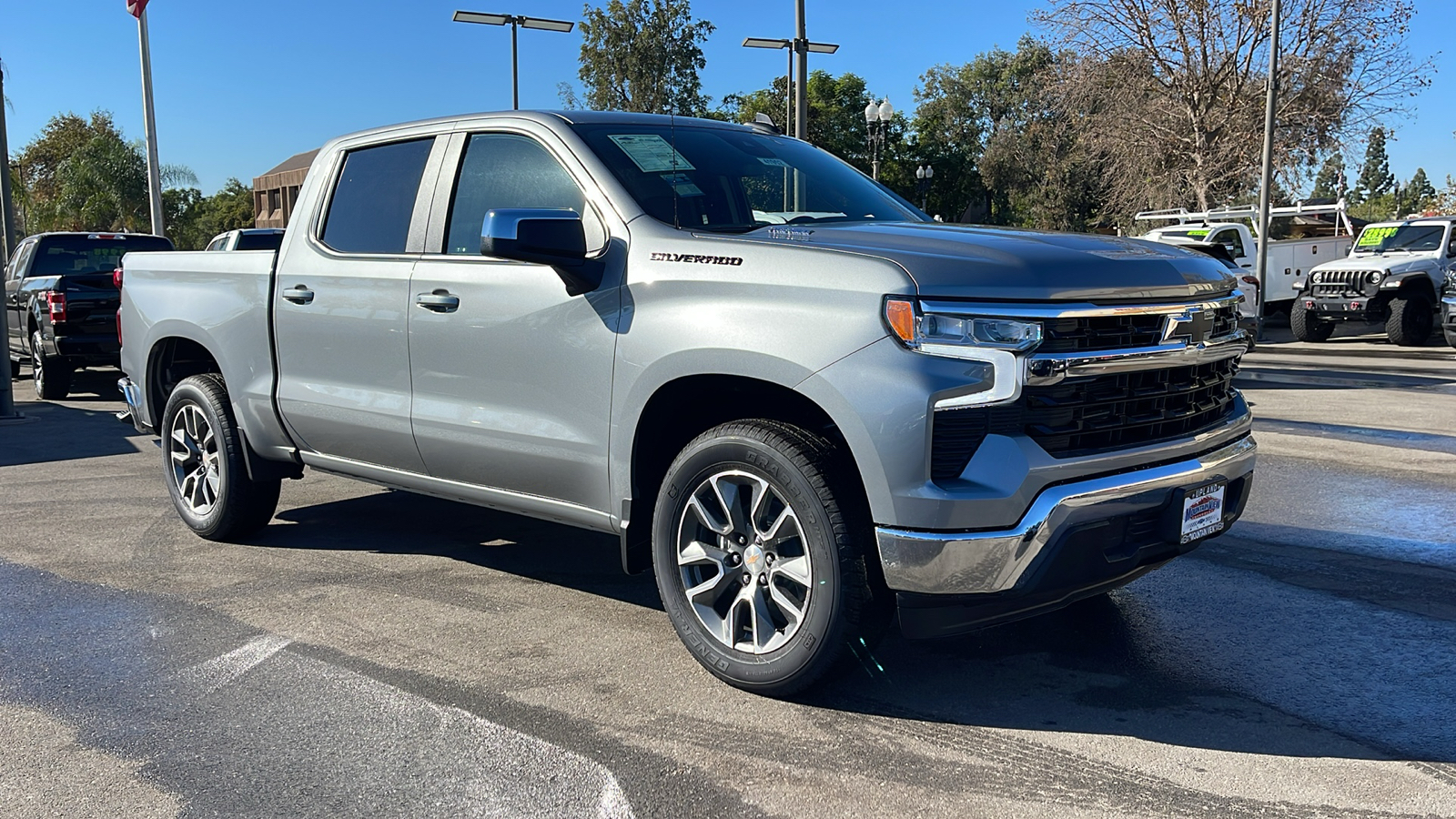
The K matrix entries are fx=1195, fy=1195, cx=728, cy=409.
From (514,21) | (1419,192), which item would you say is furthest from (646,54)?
(1419,192)

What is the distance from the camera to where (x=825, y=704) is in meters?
3.78

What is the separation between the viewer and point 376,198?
5.14 m

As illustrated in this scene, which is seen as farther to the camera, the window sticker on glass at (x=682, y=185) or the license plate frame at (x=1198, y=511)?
the window sticker on glass at (x=682, y=185)

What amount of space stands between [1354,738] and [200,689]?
361cm

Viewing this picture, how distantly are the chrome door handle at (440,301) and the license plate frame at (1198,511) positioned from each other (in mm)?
2648

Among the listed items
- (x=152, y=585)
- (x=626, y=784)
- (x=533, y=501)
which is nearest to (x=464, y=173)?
(x=533, y=501)

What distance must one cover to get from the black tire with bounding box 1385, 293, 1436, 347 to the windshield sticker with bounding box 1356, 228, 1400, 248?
62.1 inches

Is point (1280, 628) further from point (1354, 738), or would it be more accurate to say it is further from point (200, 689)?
point (200, 689)

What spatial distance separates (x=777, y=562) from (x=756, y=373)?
0.60m

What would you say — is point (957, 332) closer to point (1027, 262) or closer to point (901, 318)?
point (901, 318)

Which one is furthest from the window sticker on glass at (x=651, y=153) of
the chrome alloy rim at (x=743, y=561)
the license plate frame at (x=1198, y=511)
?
the license plate frame at (x=1198, y=511)

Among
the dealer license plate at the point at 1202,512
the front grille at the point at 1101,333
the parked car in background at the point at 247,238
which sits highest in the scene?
the parked car in background at the point at 247,238

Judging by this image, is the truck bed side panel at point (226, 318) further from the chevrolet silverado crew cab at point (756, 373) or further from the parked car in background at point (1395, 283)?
the parked car in background at point (1395, 283)

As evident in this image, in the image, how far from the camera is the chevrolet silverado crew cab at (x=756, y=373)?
333 cm
